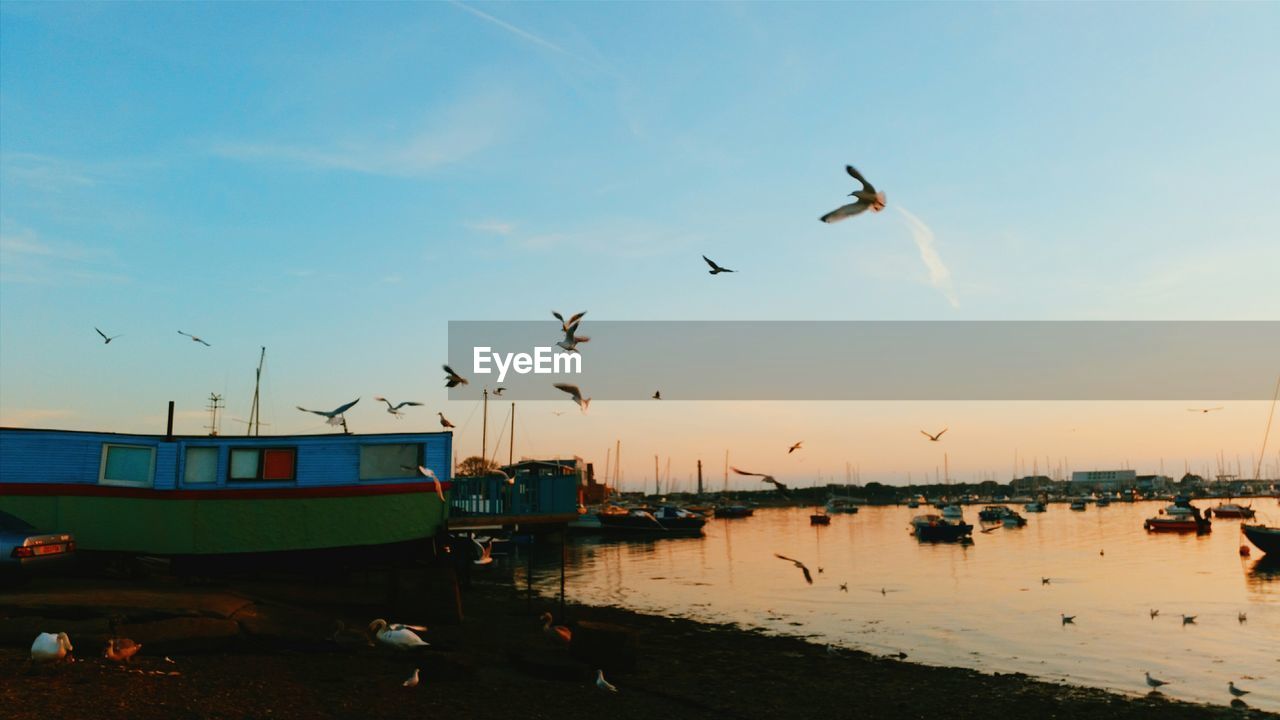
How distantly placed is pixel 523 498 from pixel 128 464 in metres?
11.8

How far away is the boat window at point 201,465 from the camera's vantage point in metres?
24.5

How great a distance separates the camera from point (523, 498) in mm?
28078

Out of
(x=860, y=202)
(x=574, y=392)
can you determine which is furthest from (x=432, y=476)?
(x=860, y=202)

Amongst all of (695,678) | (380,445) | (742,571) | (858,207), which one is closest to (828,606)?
(742,571)

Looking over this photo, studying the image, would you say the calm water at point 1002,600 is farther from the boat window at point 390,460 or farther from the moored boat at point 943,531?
the boat window at point 390,460

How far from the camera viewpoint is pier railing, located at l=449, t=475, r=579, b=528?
90.3ft

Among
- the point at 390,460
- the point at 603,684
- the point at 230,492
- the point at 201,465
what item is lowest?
the point at 603,684

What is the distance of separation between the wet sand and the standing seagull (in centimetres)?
959

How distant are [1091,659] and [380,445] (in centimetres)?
2395

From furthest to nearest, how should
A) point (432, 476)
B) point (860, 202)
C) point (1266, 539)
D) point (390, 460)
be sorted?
point (1266, 539)
point (390, 460)
point (432, 476)
point (860, 202)

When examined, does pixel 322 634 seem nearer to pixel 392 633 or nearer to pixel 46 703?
pixel 392 633

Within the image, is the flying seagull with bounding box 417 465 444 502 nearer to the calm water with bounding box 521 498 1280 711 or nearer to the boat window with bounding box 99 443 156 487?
the boat window with bounding box 99 443 156 487

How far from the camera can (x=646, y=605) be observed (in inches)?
1438

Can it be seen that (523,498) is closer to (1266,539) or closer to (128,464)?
(128,464)
